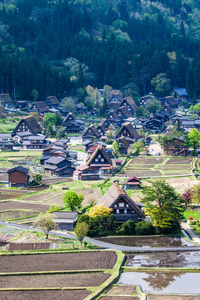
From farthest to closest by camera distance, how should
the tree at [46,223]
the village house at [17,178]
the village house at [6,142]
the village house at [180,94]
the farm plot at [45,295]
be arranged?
the village house at [180,94], the village house at [6,142], the village house at [17,178], the tree at [46,223], the farm plot at [45,295]

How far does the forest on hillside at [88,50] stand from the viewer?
9694 cm

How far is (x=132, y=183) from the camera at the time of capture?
49656 mm

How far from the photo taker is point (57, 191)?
49000mm

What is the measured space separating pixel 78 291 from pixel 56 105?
7078cm

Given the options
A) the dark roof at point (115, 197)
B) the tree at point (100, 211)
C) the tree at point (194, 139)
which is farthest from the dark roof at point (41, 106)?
the tree at point (100, 211)

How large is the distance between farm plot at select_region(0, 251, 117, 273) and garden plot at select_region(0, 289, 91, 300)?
10.1 ft

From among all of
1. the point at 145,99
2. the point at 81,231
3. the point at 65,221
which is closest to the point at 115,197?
the point at 65,221

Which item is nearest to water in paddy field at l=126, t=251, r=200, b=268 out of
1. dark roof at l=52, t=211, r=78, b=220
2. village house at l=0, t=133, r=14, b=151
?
dark roof at l=52, t=211, r=78, b=220

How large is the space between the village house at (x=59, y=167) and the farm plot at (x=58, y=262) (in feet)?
87.7

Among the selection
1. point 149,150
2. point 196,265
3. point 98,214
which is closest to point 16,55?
point 149,150

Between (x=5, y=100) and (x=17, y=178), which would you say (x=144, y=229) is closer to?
(x=17, y=178)

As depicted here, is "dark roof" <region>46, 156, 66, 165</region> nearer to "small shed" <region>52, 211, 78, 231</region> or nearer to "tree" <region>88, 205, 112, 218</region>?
"small shed" <region>52, 211, 78, 231</region>

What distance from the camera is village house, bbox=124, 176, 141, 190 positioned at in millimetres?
49656

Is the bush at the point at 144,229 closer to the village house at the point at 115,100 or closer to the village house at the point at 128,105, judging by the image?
the village house at the point at 128,105
